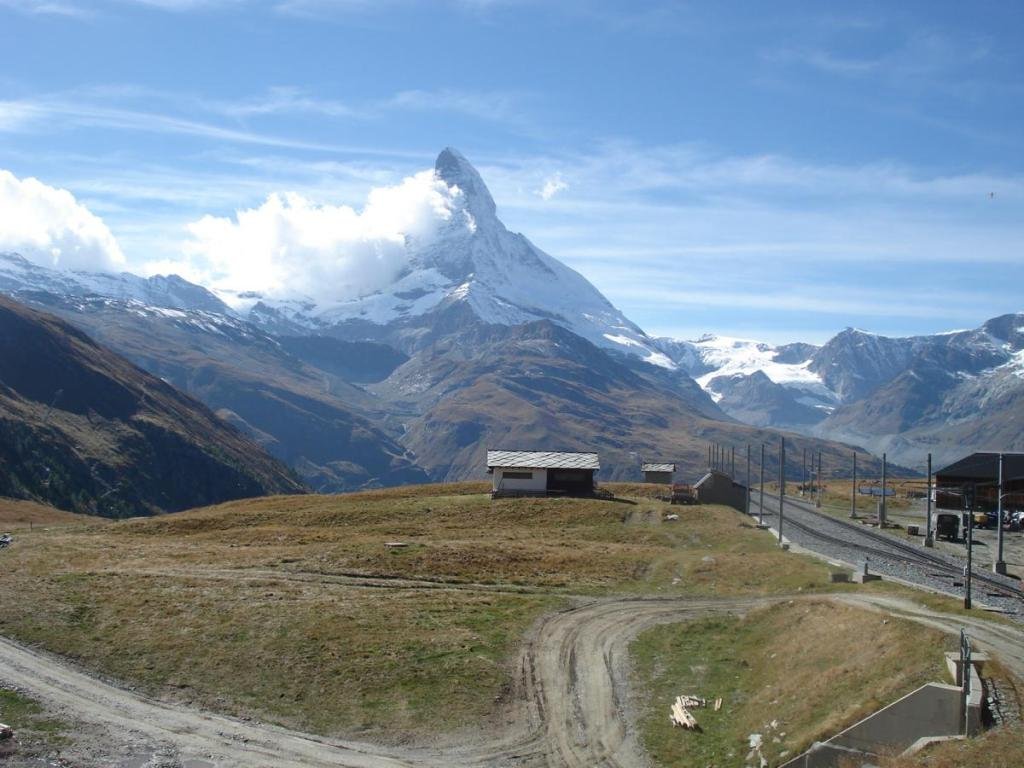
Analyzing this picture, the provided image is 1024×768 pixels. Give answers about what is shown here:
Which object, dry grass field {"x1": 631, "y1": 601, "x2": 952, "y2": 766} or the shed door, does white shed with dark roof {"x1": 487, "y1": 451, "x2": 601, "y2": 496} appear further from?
dry grass field {"x1": 631, "y1": 601, "x2": 952, "y2": 766}

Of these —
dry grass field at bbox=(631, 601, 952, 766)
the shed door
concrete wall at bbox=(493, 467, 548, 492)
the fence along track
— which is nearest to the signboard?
the fence along track

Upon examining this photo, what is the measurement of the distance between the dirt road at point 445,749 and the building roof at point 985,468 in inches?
2988

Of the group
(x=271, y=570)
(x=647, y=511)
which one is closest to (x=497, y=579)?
(x=271, y=570)

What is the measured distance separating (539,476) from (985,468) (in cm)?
5449

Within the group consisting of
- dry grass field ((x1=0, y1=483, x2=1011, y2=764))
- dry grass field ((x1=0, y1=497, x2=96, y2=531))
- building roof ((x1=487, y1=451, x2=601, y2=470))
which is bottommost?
dry grass field ((x1=0, y1=497, x2=96, y2=531))

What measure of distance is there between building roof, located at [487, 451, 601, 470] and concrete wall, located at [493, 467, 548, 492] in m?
0.53

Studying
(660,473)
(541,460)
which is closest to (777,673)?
(541,460)

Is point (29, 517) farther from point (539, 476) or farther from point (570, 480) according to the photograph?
point (570, 480)

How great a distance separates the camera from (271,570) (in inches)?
2346

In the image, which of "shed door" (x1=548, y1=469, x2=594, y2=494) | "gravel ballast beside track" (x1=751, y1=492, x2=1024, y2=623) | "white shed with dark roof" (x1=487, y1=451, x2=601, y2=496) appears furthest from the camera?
"shed door" (x1=548, y1=469, x2=594, y2=494)

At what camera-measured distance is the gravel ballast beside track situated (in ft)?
174

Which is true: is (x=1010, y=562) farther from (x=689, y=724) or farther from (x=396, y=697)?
(x=396, y=697)

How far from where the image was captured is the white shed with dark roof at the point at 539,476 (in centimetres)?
10212

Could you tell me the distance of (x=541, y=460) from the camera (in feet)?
345
